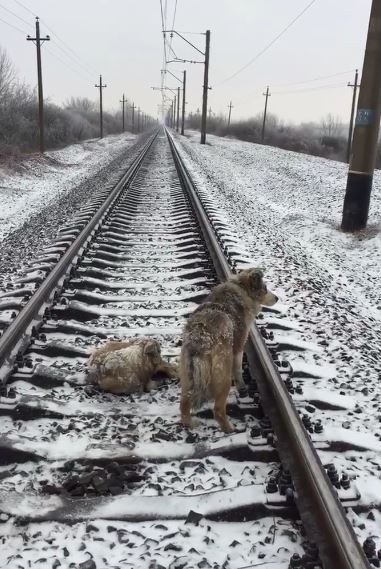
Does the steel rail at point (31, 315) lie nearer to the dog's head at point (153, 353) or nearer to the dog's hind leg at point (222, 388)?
the dog's head at point (153, 353)

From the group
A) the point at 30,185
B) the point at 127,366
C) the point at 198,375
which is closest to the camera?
the point at 198,375

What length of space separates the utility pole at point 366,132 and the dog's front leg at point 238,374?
8.25m

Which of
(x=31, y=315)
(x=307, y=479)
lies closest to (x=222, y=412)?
(x=307, y=479)

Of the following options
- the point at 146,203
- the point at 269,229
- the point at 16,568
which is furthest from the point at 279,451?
the point at 146,203

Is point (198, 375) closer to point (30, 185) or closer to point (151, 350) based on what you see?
point (151, 350)

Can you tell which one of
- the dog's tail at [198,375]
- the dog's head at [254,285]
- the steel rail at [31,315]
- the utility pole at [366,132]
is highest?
the utility pole at [366,132]

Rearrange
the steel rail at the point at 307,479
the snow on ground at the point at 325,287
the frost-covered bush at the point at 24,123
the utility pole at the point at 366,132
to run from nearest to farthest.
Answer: the steel rail at the point at 307,479
the snow on ground at the point at 325,287
the utility pole at the point at 366,132
the frost-covered bush at the point at 24,123

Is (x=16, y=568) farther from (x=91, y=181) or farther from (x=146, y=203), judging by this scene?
(x=91, y=181)

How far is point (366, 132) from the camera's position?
1065 cm

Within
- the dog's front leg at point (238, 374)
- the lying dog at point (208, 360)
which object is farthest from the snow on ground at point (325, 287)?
the lying dog at point (208, 360)

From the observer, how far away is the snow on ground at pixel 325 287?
3.81 meters

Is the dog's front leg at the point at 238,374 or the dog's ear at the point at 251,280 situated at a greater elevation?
the dog's ear at the point at 251,280

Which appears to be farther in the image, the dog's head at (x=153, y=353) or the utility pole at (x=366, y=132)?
the utility pole at (x=366, y=132)

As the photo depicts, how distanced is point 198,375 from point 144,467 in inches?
26.3
